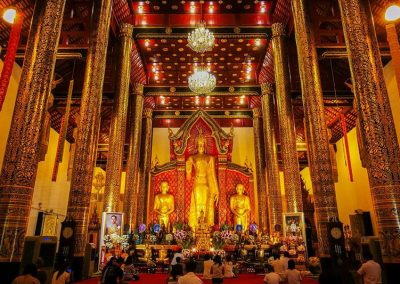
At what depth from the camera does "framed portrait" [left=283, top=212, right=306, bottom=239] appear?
10.3 metres

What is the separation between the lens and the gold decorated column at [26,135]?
5562mm

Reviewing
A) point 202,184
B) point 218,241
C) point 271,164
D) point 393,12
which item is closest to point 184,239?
point 218,241

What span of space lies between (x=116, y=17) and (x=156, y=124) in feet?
31.0

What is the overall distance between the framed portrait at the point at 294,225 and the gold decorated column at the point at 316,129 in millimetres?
2189

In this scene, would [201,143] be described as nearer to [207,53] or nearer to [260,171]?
[260,171]

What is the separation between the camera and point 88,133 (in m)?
8.90

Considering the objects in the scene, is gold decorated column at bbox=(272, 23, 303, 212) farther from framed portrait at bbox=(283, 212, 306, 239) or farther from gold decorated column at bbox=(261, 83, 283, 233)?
gold decorated column at bbox=(261, 83, 283, 233)

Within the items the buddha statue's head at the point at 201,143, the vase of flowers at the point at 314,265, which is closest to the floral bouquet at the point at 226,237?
the vase of flowers at the point at 314,265

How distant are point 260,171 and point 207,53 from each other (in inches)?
291

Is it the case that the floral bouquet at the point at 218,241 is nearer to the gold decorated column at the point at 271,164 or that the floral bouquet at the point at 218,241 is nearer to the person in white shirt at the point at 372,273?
the gold decorated column at the point at 271,164

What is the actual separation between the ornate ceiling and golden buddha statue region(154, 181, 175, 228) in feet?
19.0

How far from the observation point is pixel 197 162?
18.9 metres

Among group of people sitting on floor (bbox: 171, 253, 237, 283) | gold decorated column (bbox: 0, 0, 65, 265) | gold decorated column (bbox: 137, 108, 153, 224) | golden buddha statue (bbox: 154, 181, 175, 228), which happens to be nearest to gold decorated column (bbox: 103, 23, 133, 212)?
group of people sitting on floor (bbox: 171, 253, 237, 283)

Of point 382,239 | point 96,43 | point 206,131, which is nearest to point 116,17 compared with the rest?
point 96,43
